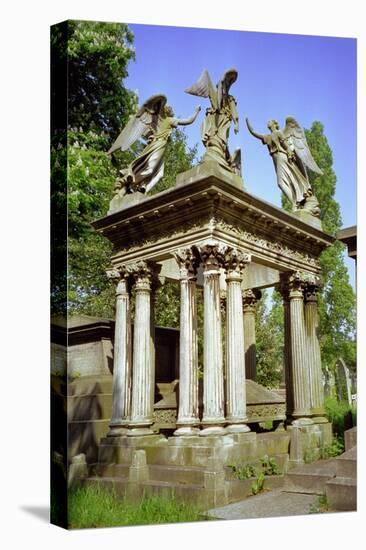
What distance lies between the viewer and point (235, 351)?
12156mm

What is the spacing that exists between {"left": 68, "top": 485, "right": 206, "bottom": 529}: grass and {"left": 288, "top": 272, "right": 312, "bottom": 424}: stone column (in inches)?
177

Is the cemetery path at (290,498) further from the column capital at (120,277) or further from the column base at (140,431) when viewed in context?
the column capital at (120,277)

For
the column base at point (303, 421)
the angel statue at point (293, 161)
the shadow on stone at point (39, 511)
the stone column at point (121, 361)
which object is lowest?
the shadow on stone at point (39, 511)

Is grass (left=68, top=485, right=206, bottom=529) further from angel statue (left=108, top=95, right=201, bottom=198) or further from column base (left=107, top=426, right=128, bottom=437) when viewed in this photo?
angel statue (left=108, top=95, right=201, bottom=198)

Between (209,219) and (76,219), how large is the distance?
245 cm

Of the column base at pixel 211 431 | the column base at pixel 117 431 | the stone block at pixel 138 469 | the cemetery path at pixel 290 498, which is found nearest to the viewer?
the cemetery path at pixel 290 498

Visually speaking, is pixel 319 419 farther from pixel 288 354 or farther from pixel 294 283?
pixel 294 283

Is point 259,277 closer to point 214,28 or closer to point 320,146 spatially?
point 320,146

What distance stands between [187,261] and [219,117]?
276 cm

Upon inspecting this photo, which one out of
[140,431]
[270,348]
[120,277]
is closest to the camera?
[140,431]

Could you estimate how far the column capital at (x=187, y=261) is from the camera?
480 inches

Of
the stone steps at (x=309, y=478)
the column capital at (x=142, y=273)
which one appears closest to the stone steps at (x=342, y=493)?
the stone steps at (x=309, y=478)

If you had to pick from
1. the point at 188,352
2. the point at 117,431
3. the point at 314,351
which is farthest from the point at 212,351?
the point at 314,351

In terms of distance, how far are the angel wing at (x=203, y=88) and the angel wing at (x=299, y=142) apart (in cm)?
204
